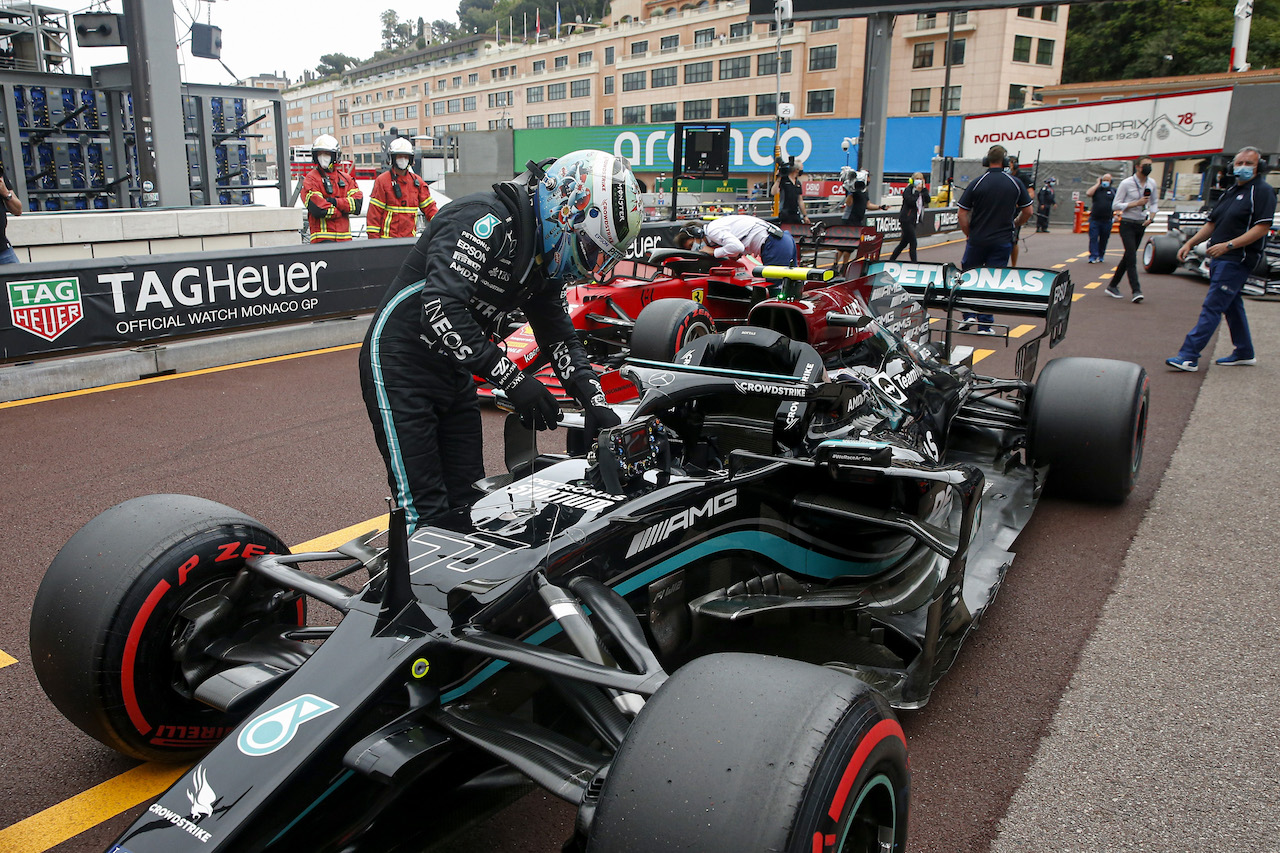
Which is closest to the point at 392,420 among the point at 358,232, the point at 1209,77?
the point at 358,232

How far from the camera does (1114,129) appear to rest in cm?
3055

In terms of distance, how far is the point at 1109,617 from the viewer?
13.2 ft

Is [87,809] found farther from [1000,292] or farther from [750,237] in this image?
[750,237]

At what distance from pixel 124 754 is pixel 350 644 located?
1190 millimetres

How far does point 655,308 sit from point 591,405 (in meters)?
3.52

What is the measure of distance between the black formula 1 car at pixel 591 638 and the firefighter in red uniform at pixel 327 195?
8302 mm

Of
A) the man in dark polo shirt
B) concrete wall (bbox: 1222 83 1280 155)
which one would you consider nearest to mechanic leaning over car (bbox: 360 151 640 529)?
the man in dark polo shirt

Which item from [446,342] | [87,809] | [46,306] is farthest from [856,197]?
[87,809]

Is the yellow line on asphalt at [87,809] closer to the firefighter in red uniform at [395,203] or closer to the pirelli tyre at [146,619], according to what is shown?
the pirelli tyre at [146,619]

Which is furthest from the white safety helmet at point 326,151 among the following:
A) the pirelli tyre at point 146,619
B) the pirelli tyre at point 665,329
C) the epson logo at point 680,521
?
the epson logo at point 680,521

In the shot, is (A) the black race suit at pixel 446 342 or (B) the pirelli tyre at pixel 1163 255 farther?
(B) the pirelli tyre at pixel 1163 255

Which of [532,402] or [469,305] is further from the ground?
[469,305]

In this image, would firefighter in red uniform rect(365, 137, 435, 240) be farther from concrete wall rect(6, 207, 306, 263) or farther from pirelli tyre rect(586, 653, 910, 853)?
pirelli tyre rect(586, 653, 910, 853)

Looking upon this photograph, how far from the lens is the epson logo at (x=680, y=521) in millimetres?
2729
